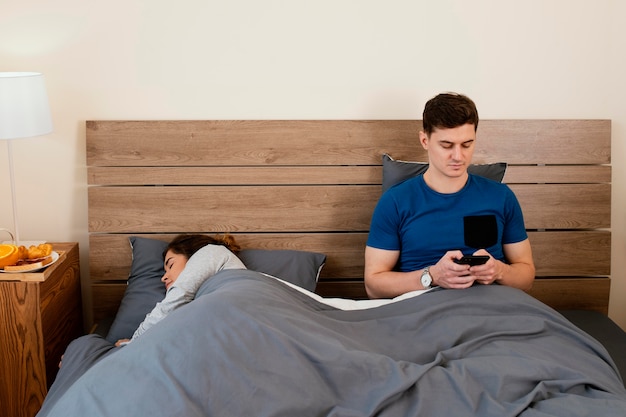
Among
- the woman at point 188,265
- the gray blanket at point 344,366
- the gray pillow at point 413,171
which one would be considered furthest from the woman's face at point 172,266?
the gray pillow at point 413,171

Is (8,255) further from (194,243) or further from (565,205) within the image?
(565,205)

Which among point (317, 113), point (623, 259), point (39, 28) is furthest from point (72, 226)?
point (623, 259)

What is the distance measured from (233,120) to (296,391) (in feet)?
4.44

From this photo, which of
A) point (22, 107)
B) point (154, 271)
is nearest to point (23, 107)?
point (22, 107)

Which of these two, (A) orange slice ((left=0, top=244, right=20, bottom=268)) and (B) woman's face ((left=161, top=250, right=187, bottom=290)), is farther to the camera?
(B) woman's face ((left=161, top=250, right=187, bottom=290))

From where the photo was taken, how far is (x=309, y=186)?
9.43ft

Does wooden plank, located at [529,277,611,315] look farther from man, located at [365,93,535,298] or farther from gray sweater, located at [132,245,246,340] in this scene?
gray sweater, located at [132,245,246,340]

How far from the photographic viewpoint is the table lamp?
8.11 feet

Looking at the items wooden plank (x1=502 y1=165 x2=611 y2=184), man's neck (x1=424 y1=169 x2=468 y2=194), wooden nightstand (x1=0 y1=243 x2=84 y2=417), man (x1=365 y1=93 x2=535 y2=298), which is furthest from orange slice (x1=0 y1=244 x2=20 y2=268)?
wooden plank (x1=502 y1=165 x2=611 y2=184)

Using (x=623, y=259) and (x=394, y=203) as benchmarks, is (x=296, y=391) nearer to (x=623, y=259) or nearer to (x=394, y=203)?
(x=394, y=203)

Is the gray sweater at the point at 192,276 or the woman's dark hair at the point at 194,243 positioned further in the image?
the woman's dark hair at the point at 194,243

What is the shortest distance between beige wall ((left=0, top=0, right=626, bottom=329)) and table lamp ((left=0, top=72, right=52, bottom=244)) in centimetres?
28

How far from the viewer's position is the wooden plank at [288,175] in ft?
9.28

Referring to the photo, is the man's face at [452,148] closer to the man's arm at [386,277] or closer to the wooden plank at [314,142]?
the man's arm at [386,277]
